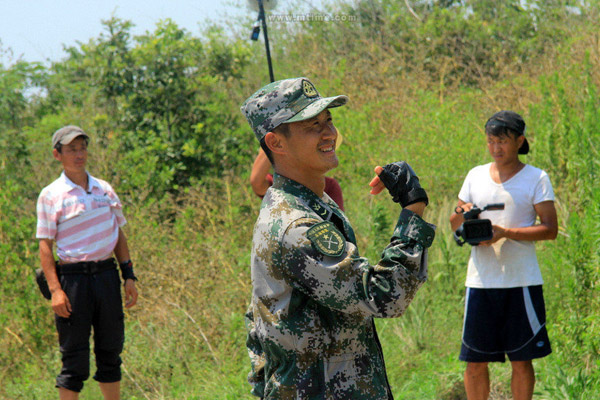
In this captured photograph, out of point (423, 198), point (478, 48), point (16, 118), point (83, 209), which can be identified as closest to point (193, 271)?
point (83, 209)

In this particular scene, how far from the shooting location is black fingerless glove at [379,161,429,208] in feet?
6.97

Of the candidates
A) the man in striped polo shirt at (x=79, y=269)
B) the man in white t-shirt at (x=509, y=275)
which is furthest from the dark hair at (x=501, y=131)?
the man in striped polo shirt at (x=79, y=269)

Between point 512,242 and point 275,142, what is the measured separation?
237cm

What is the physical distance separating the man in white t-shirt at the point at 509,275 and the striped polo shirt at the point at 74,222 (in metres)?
2.42

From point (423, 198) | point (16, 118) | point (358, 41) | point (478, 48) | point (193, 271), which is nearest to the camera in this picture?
point (423, 198)

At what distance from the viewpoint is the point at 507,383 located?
4.87 meters

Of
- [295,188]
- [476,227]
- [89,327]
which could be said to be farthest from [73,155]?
[295,188]

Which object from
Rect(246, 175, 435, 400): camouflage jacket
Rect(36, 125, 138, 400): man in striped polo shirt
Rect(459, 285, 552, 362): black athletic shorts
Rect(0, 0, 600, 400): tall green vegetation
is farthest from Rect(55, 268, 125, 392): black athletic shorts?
Rect(246, 175, 435, 400): camouflage jacket

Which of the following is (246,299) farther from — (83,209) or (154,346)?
(83,209)

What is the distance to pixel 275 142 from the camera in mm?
2229

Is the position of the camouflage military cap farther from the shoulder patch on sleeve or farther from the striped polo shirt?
the striped polo shirt

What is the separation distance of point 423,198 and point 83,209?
325 centimetres

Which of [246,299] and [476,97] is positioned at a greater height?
[476,97]

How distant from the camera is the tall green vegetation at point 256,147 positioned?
4.98 metres
